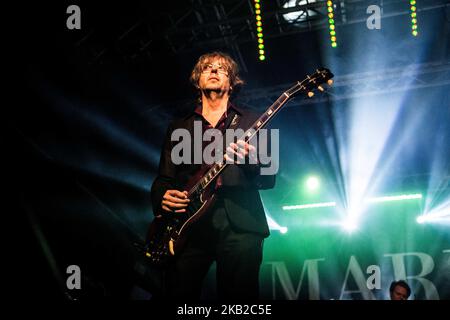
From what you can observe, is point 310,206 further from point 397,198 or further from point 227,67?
point 227,67

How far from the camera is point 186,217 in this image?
3025mm

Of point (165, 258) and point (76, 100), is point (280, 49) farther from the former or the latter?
point (165, 258)

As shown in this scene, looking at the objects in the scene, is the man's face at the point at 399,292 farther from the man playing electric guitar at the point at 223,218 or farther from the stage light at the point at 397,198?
the man playing electric guitar at the point at 223,218

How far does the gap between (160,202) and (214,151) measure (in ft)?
1.59

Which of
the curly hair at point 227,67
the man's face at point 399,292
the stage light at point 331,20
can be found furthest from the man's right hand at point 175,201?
the man's face at point 399,292

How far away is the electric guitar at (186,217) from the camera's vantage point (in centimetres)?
297

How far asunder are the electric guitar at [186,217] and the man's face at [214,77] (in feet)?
1.39

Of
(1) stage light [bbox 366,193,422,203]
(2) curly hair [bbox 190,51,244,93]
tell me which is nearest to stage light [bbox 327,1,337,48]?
(2) curly hair [bbox 190,51,244,93]

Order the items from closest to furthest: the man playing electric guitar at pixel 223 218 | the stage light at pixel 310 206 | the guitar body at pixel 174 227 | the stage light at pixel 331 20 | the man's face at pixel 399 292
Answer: the man playing electric guitar at pixel 223 218, the guitar body at pixel 174 227, the stage light at pixel 331 20, the man's face at pixel 399 292, the stage light at pixel 310 206

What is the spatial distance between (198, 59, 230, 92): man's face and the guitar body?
667 millimetres

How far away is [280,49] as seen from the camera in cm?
771

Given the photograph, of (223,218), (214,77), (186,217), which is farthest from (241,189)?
(214,77)

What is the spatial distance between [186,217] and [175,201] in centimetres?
12
